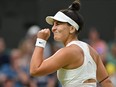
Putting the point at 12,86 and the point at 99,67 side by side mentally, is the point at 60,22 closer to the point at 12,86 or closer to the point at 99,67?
the point at 99,67

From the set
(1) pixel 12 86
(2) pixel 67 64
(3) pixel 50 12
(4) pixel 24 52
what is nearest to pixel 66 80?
(2) pixel 67 64

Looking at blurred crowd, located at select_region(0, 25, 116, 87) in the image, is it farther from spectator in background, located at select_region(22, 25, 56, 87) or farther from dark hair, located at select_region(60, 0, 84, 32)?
dark hair, located at select_region(60, 0, 84, 32)

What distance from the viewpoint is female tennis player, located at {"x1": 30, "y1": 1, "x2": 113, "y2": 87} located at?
20.6ft

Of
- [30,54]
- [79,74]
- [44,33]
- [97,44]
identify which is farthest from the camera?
[97,44]

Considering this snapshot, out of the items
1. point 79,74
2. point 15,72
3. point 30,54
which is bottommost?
point 15,72

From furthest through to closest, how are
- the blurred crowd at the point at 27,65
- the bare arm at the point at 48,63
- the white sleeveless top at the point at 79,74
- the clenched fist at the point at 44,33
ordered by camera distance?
the blurred crowd at the point at 27,65, the clenched fist at the point at 44,33, the white sleeveless top at the point at 79,74, the bare arm at the point at 48,63

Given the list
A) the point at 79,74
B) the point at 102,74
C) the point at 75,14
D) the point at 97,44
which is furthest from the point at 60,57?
the point at 97,44

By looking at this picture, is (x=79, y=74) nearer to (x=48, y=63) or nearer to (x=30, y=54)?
(x=48, y=63)

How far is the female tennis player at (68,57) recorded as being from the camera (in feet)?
20.6

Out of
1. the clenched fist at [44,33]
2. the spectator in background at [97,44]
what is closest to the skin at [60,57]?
the clenched fist at [44,33]

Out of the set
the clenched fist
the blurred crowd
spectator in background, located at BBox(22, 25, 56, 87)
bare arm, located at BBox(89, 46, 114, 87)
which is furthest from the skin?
spectator in background, located at BBox(22, 25, 56, 87)

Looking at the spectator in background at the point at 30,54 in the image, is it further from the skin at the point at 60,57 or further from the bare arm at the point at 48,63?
the bare arm at the point at 48,63

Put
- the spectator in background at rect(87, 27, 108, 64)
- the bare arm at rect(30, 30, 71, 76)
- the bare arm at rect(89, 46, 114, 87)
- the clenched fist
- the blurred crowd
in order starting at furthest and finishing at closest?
the spectator in background at rect(87, 27, 108, 64) < the blurred crowd < the bare arm at rect(89, 46, 114, 87) < the clenched fist < the bare arm at rect(30, 30, 71, 76)

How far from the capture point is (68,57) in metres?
6.34
